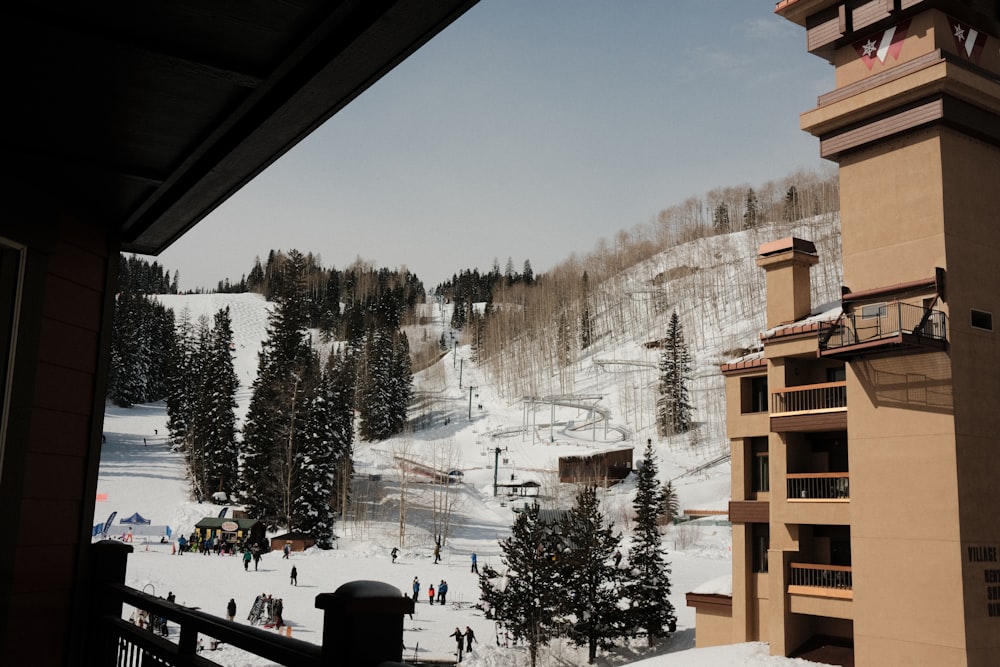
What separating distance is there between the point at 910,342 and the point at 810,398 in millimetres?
3437

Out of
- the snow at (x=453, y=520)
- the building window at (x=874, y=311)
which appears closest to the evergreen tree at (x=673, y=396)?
the snow at (x=453, y=520)

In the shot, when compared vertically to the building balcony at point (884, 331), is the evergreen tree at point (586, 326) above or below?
above

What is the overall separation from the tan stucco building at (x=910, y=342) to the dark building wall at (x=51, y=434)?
12328 millimetres

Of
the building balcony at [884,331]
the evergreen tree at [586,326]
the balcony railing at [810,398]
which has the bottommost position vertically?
the balcony railing at [810,398]

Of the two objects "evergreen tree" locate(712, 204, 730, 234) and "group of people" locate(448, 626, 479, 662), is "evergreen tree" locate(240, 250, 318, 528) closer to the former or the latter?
"group of people" locate(448, 626, 479, 662)

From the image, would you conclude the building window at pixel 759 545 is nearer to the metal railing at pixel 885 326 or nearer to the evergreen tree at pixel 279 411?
the metal railing at pixel 885 326

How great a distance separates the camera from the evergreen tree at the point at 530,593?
866 inches

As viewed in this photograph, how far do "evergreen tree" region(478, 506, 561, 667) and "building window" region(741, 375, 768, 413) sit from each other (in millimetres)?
6964

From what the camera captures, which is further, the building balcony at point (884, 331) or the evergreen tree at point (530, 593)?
the evergreen tree at point (530, 593)

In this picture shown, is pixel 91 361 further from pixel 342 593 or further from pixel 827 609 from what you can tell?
pixel 827 609

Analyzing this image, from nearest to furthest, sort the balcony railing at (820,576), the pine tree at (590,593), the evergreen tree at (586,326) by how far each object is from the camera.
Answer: the balcony railing at (820,576) → the pine tree at (590,593) → the evergreen tree at (586,326)

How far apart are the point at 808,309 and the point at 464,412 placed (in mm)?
56318

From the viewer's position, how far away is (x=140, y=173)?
12.0 feet

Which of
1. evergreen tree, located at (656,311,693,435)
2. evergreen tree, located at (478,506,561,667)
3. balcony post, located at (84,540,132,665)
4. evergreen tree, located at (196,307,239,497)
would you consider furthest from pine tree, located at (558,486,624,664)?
evergreen tree, located at (656,311,693,435)
